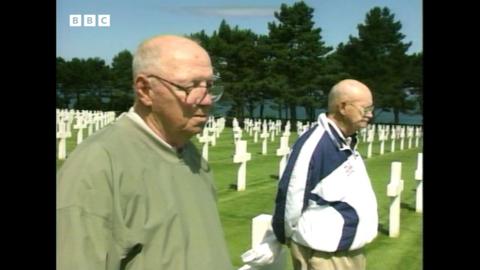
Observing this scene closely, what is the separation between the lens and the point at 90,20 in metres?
2.06

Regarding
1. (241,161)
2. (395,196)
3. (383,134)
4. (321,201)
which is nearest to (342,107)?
(321,201)

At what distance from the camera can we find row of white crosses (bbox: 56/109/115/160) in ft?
10.9

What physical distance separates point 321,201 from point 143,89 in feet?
2.58

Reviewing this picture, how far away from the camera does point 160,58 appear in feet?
3.44

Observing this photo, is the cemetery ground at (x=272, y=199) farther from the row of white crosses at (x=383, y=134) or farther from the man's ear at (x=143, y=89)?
the man's ear at (x=143, y=89)

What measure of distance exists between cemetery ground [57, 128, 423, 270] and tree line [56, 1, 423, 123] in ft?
1.06

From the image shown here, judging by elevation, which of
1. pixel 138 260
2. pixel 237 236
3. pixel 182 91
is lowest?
pixel 237 236

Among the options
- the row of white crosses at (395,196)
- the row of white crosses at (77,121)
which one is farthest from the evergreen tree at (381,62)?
Answer: the row of white crosses at (77,121)

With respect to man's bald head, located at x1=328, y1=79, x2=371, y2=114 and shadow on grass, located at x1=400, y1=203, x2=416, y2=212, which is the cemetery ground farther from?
man's bald head, located at x1=328, y1=79, x2=371, y2=114

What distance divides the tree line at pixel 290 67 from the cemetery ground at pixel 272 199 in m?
0.32
